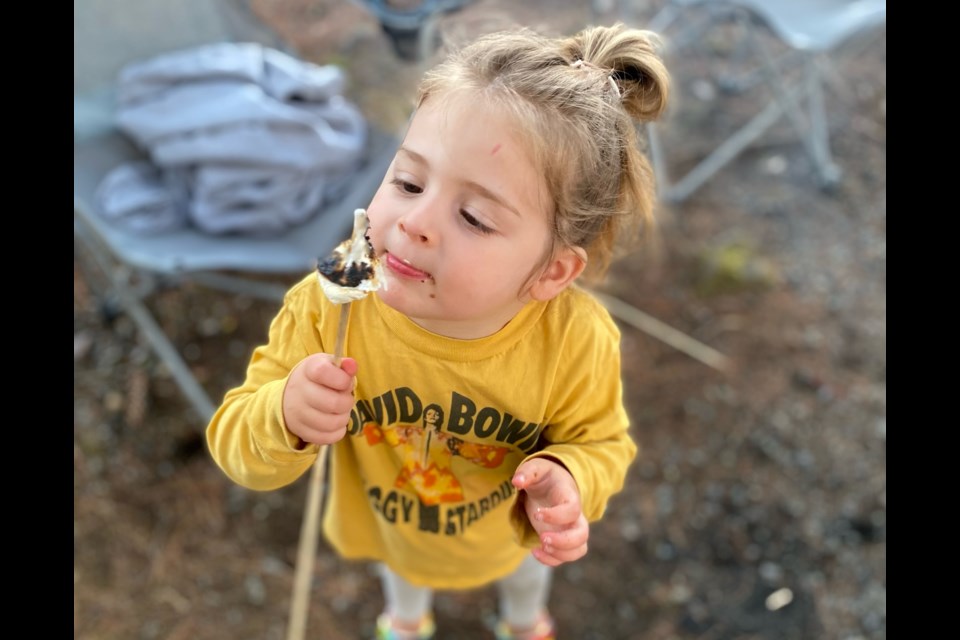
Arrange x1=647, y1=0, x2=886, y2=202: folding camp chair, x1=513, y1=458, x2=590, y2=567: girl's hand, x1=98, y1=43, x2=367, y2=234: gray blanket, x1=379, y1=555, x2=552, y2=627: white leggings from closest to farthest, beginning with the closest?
x1=513, y1=458, x2=590, y2=567: girl's hand < x1=379, y1=555, x2=552, y2=627: white leggings < x1=98, y1=43, x2=367, y2=234: gray blanket < x1=647, y1=0, x2=886, y2=202: folding camp chair

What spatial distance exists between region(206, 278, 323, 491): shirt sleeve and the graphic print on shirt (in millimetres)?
143

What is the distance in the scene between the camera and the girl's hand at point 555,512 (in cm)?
108

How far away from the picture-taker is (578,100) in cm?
105

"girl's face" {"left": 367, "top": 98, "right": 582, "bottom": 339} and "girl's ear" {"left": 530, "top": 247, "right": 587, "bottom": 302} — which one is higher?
"girl's face" {"left": 367, "top": 98, "right": 582, "bottom": 339}

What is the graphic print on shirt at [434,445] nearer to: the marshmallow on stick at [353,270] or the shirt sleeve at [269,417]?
the shirt sleeve at [269,417]

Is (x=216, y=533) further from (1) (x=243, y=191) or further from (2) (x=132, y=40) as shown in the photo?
(2) (x=132, y=40)

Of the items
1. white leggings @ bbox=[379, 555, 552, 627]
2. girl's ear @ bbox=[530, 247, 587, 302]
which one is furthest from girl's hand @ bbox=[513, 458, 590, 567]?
white leggings @ bbox=[379, 555, 552, 627]

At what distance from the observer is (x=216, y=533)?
234 cm

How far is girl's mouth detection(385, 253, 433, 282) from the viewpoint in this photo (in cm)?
100

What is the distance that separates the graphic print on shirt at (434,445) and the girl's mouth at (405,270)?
241mm

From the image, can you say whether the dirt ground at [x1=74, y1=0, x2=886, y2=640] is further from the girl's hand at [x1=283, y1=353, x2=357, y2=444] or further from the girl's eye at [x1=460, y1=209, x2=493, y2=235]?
the girl's hand at [x1=283, y1=353, x2=357, y2=444]

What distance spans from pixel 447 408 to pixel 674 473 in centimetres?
158

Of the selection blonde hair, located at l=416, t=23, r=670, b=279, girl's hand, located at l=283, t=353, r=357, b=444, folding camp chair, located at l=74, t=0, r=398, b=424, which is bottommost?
Result: folding camp chair, located at l=74, t=0, r=398, b=424
